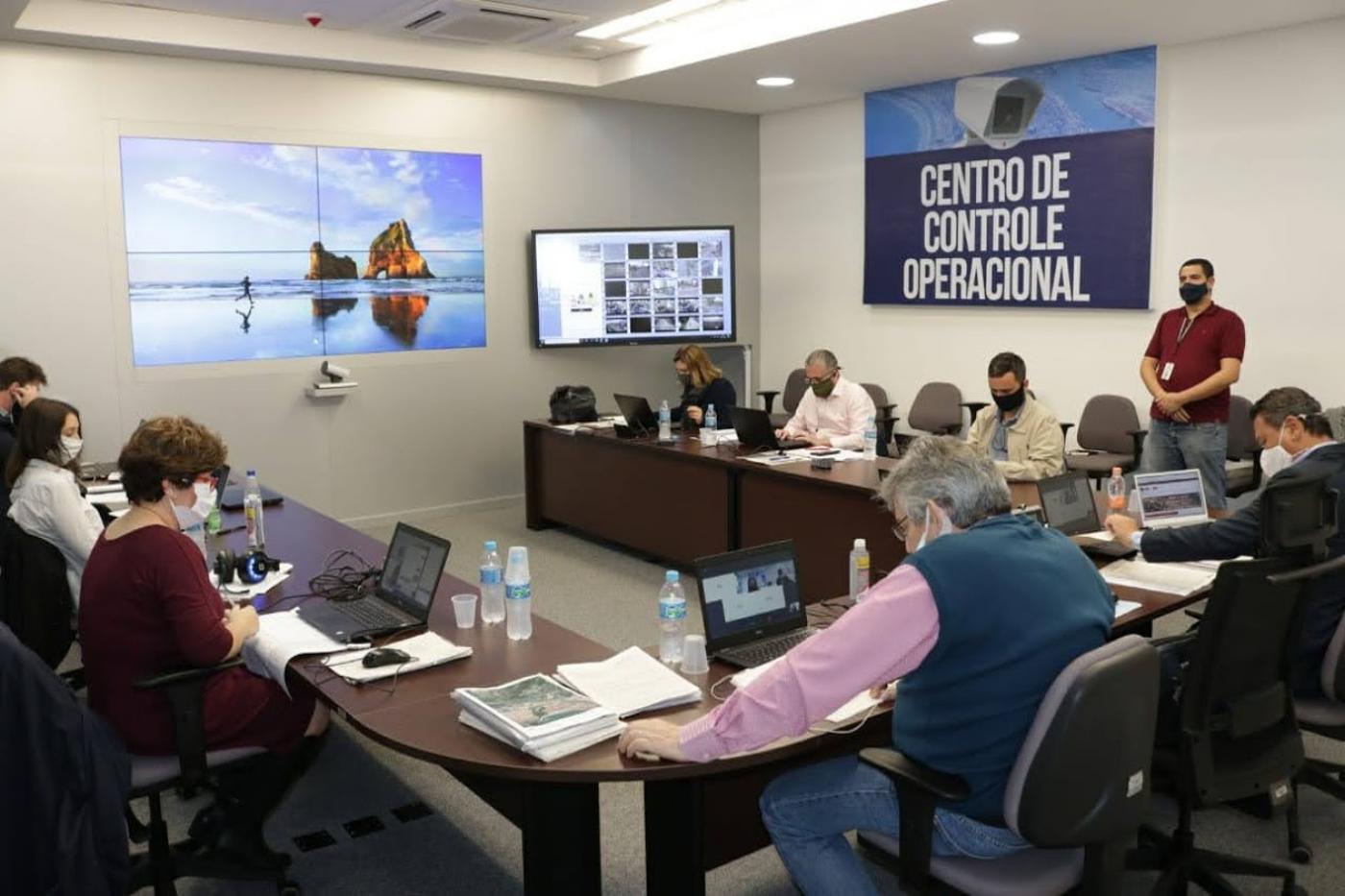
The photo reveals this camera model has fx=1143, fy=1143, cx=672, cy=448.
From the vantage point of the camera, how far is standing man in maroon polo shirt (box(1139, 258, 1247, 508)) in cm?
569

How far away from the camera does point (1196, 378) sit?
580 centimetres

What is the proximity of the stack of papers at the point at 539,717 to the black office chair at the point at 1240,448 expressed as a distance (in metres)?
4.76

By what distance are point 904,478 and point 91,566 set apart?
1.96 meters

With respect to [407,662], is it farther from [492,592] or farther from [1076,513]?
[1076,513]

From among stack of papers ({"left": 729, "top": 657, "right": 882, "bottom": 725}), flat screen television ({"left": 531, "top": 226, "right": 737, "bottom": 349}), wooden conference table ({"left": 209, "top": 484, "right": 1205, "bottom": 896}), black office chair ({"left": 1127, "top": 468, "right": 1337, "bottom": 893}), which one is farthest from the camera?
flat screen television ({"left": 531, "top": 226, "right": 737, "bottom": 349})

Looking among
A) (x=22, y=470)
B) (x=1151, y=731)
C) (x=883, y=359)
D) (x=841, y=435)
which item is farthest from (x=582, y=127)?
(x=1151, y=731)

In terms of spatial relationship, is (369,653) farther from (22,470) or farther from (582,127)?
(582,127)

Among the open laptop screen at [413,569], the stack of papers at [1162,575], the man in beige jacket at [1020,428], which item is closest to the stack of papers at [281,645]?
the open laptop screen at [413,569]

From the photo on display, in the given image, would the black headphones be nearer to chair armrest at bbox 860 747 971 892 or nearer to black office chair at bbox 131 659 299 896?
black office chair at bbox 131 659 299 896

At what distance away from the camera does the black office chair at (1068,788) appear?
78.8 inches

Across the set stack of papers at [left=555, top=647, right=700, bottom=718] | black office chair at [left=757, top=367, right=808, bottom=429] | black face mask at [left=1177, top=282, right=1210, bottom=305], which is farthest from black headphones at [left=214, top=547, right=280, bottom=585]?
black office chair at [left=757, top=367, right=808, bottom=429]

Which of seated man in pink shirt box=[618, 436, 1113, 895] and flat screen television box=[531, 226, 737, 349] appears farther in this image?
flat screen television box=[531, 226, 737, 349]

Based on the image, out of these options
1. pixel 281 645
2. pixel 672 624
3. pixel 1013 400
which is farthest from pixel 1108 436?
pixel 281 645

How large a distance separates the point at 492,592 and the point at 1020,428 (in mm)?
2857
